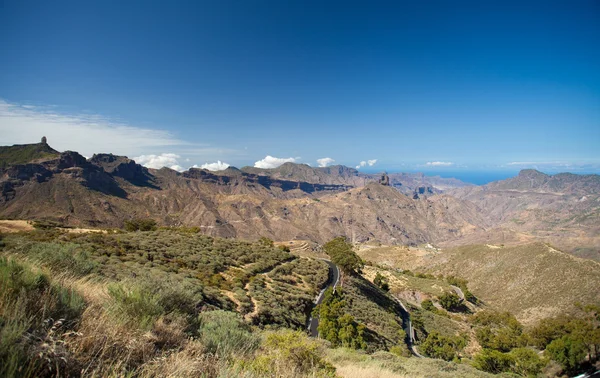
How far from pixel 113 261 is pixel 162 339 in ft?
66.6

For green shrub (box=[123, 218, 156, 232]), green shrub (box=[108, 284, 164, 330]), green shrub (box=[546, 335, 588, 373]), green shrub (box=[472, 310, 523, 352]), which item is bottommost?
green shrub (box=[472, 310, 523, 352])

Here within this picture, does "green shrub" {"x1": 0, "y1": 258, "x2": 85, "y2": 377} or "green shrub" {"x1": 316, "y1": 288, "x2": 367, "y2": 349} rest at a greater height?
"green shrub" {"x1": 0, "y1": 258, "x2": 85, "y2": 377}

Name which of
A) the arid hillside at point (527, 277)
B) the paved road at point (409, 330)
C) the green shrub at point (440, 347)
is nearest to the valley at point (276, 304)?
the green shrub at point (440, 347)

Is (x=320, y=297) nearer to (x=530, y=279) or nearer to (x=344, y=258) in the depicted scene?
(x=344, y=258)

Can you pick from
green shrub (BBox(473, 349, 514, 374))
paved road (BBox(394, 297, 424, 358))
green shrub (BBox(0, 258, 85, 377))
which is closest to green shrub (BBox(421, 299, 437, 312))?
paved road (BBox(394, 297, 424, 358))

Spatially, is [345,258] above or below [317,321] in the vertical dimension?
above

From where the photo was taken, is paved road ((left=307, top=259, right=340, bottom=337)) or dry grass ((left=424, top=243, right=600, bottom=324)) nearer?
paved road ((left=307, top=259, right=340, bottom=337))

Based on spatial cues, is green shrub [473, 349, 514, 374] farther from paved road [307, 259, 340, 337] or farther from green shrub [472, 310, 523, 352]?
paved road [307, 259, 340, 337]

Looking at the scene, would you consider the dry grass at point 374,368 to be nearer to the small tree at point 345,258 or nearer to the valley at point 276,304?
the valley at point 276,304

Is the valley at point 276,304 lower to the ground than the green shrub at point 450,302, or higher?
higher

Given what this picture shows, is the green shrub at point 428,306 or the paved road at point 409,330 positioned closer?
the paved road at point 409,330

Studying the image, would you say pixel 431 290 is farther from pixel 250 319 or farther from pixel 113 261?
pixel 113 261

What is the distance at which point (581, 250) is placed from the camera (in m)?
174

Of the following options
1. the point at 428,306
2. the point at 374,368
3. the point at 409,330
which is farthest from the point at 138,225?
the point at 428,306
